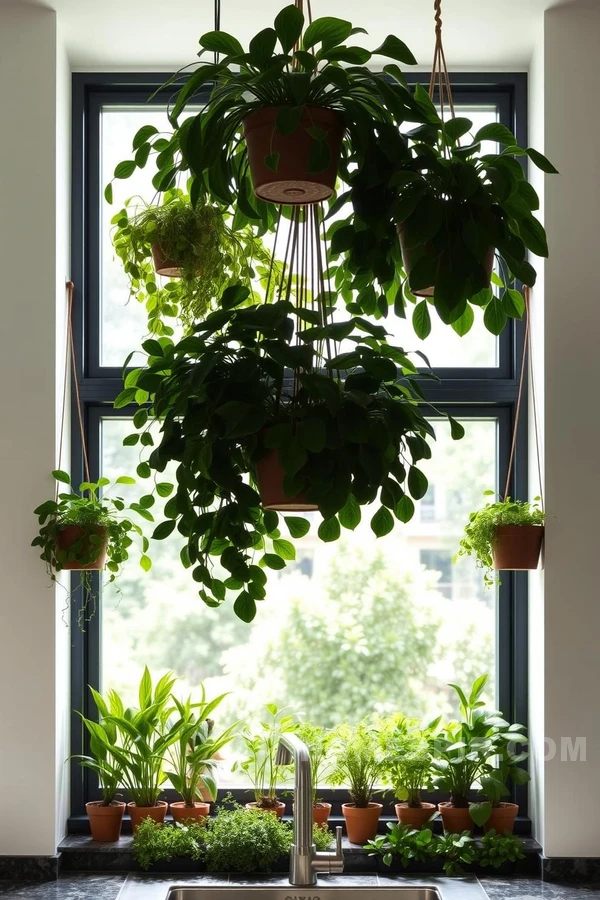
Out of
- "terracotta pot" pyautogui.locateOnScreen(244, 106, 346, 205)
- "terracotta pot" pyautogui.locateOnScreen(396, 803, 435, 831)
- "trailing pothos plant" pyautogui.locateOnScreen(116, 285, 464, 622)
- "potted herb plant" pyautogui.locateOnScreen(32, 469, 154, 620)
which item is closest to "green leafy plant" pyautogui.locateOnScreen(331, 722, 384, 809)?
"terracotta pot" pyautogui.locateOnScreen(396, 803, 435, 831)

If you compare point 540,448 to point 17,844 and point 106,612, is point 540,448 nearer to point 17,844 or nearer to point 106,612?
point 106,612

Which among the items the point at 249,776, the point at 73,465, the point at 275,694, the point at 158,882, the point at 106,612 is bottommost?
the point at 158,882

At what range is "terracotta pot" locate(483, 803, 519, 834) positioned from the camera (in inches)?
115

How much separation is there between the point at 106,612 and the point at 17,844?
2.36 feet

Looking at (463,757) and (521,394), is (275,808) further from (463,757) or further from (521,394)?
(521,394)

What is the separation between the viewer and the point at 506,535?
2895mm

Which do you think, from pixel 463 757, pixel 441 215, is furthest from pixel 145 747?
pixel 441 215

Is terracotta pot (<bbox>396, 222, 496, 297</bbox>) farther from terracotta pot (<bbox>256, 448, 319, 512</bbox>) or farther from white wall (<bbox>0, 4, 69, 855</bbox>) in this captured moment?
white wall (<bbox>0, 4, 69, 855</bbox>)

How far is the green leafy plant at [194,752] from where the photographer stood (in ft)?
9.80

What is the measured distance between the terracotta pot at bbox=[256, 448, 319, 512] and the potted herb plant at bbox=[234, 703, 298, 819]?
1.62 m

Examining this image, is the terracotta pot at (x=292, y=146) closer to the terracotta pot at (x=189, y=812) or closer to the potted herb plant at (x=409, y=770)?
the potted herb plant at (x=409, y=770)

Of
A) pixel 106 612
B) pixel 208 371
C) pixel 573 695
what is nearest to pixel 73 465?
pixel 106 612

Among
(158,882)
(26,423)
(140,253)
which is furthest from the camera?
(26,423)

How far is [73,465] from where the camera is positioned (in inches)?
127
